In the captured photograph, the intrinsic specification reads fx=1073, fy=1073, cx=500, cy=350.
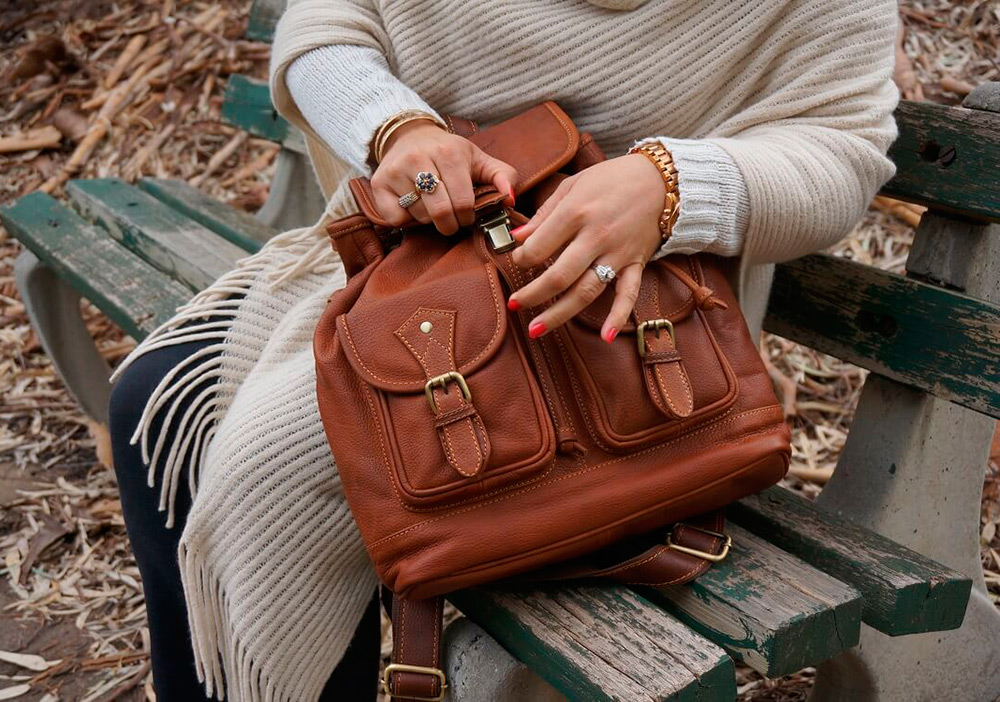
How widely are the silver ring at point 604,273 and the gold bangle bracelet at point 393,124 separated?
1.37 feet

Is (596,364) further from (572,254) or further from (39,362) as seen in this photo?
(39,362)

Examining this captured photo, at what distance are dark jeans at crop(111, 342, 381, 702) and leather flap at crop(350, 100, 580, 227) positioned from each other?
0.39 metres

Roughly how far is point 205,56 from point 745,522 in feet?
11.2

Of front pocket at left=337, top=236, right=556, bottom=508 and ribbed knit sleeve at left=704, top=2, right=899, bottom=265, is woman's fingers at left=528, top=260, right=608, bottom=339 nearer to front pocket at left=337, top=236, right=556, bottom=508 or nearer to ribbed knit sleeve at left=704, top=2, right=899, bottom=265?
front pocket at left=337, top=236, right=556, bottom=508

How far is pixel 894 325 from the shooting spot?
1.66 m

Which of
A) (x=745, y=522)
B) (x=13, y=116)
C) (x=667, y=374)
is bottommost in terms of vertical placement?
(x=13, y=116)

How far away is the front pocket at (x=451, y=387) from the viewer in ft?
3.91

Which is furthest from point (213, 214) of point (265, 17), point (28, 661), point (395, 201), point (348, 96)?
point (395, 201)

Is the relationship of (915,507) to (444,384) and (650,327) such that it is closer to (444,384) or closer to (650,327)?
(650,327)

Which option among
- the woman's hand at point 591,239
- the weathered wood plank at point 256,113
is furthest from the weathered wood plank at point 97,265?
the woman's hand at point 591,239

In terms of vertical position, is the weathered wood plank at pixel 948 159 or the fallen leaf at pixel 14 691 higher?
the weathered wood plank at pixel 948 159

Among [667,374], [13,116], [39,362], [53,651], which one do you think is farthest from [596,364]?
[13,116]

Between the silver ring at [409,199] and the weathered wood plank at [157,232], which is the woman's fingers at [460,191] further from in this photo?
the weathered wood plank at [157,232]

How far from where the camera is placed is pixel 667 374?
1.25 meters
